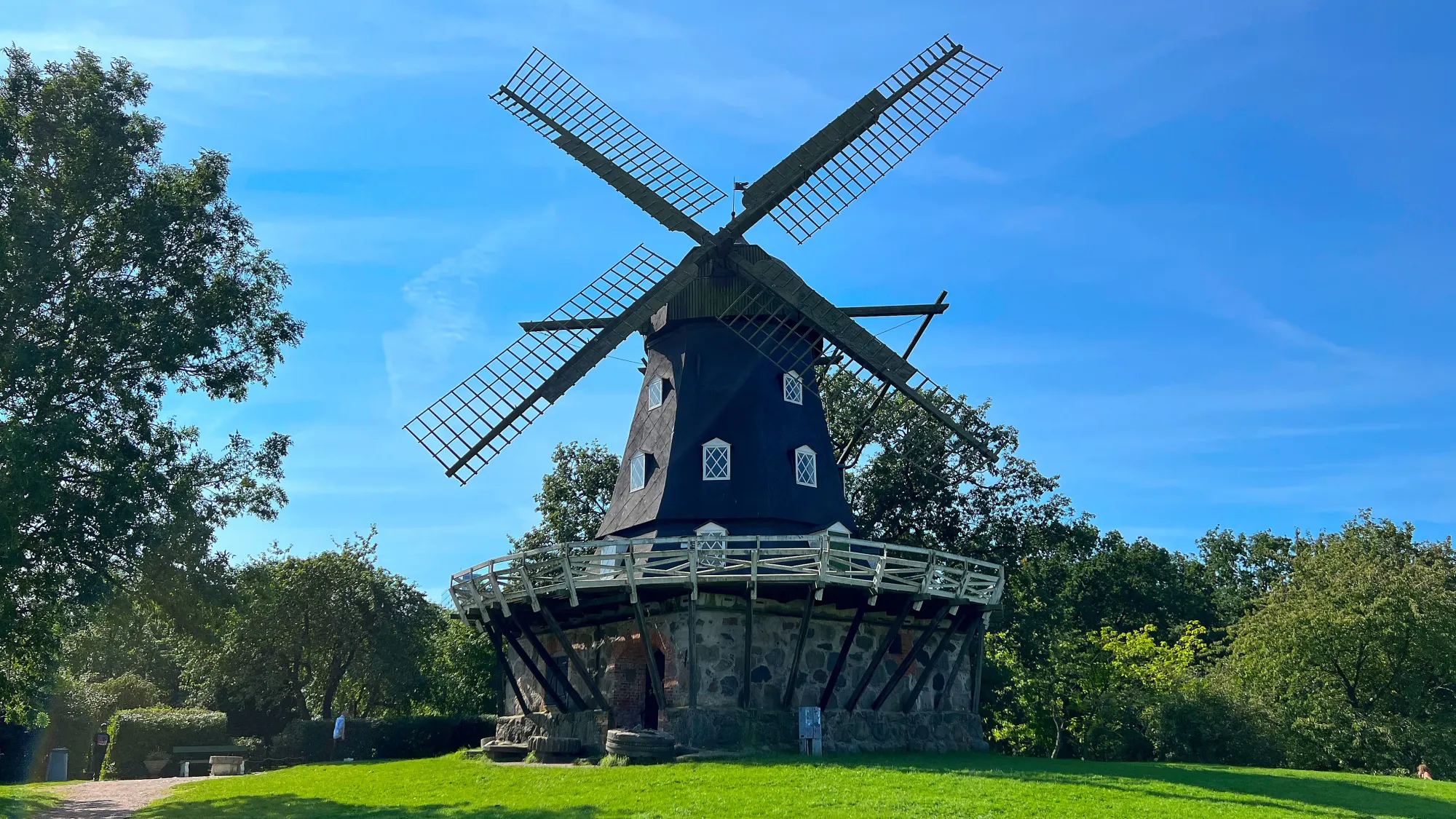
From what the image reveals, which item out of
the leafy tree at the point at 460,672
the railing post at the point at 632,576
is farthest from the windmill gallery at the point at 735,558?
the leafy tree at the point at 460,672

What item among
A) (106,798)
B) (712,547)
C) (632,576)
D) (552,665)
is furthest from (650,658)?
(106,798)

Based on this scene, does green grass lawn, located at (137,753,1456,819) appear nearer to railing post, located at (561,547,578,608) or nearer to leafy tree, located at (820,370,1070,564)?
railing post, located at (561,547,578,608)

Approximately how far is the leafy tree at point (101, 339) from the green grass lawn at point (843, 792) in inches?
169

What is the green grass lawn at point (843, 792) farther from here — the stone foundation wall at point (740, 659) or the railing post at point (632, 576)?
the railing post at point (632, 576)

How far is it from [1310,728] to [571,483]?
22.3 m

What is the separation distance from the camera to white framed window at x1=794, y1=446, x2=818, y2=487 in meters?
23.5

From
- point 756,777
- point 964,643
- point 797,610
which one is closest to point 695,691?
point 797,610

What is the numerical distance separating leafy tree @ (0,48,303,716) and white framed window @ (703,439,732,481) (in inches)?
339

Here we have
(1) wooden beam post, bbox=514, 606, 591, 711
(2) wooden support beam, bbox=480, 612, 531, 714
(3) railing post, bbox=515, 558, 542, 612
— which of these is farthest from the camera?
(2) wooden support beam, bbox=480, 612, 531, 714

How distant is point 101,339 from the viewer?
1834cm

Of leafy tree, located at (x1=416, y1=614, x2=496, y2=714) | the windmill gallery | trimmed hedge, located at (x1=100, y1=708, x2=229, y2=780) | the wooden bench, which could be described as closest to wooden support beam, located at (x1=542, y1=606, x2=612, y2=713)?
the windmill gallery

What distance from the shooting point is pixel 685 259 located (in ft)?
80.3

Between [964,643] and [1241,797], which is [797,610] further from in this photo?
[1241,797]

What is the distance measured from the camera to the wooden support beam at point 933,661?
21766 millimetres
